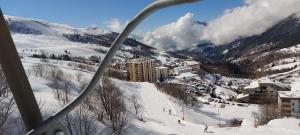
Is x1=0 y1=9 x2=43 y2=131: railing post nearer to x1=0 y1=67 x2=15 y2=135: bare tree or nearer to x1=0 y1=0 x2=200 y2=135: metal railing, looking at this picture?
x1=0 y1=0 x2=200 y2=135: metal railing

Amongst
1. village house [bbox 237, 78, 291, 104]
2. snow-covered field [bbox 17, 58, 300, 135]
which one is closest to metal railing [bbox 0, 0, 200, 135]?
snow-covered field [bbox 17, 58, 300, 135]

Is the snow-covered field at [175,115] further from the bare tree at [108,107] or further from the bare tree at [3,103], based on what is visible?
the bare tree at [3,103]

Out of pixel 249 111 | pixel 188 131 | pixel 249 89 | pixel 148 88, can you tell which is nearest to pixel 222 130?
pixel 188 131

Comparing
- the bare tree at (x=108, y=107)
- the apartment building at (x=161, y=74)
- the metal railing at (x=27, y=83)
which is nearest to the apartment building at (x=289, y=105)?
the bare tree at (x=108, y=107)

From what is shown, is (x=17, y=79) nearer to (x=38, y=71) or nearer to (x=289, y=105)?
(x=38, y=71)

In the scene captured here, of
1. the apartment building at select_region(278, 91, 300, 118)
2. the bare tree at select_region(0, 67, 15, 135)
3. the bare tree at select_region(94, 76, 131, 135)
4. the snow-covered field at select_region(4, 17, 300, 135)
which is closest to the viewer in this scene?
the bare tree at select_region(0, 67, 15, 135)

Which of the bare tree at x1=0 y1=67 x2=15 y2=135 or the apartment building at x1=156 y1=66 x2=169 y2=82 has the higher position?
the apartment building at x1=156 y1=66 x2=169 y2=82

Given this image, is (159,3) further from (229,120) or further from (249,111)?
(249,111)
